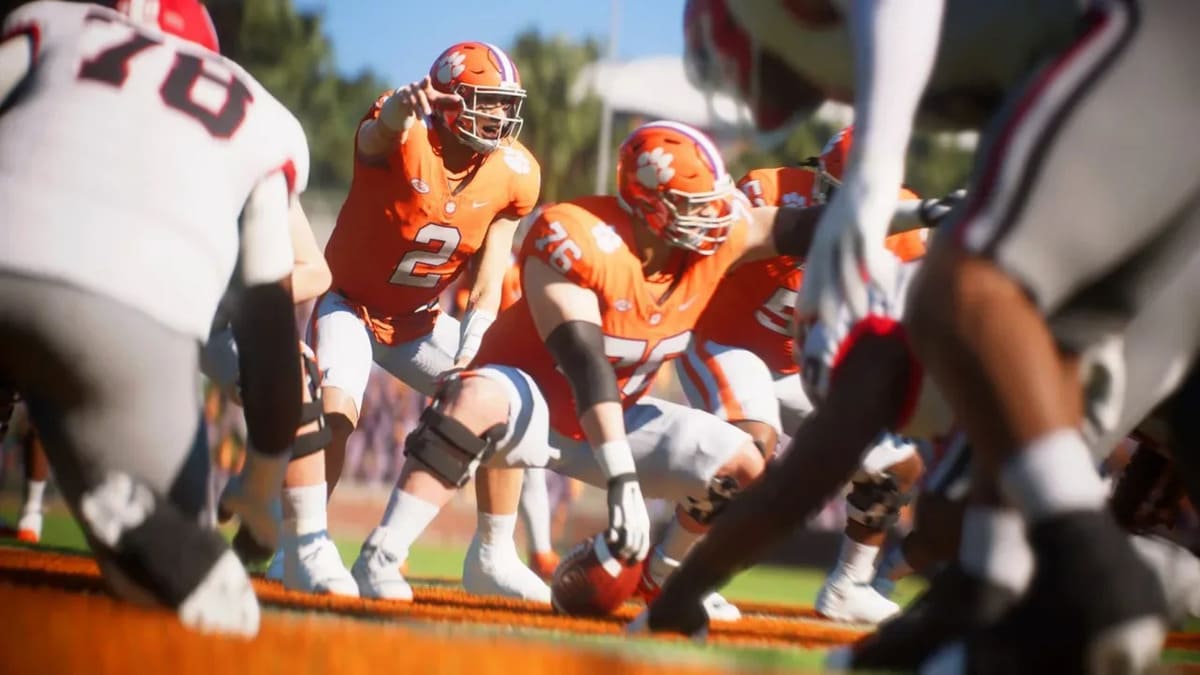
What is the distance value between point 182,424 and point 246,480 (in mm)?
453

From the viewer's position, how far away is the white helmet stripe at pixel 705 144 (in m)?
4.39

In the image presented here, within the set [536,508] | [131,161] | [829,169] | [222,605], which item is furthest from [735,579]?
[131,161]

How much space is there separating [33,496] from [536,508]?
9.36ft

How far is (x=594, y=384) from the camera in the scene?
4.07 metres

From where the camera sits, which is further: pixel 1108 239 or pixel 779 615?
pixel 779 615

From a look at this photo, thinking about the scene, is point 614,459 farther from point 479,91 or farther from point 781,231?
point 479,91

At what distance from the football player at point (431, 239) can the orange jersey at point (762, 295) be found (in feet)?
2.88

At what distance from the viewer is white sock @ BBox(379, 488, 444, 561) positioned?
4387mm

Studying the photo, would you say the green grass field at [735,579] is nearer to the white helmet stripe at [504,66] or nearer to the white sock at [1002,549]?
the white helmet stripe at [504,66]

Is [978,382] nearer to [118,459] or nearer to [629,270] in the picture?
[118,459]

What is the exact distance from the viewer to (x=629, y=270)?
447 centimetres

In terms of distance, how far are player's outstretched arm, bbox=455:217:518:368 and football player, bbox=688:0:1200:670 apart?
3.21 m

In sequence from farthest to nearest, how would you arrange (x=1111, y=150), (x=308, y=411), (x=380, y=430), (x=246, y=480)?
(x=380, y=430) < (x=308, y=411) < (x=246, y=480) < (x=1111, y=150)

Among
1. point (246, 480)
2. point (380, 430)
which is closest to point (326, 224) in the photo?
point (380, 430)
